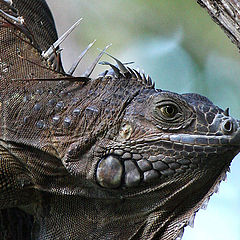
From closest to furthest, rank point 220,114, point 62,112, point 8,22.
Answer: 1. point 220,114
2. point 62,112
3. point 8,22

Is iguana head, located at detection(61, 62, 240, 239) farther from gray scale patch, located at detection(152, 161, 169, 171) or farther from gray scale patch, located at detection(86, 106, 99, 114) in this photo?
gray scale patch, located at detection(86, 106, 99, 114)

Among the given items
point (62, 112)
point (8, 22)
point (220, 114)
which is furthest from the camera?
point (8, 22)

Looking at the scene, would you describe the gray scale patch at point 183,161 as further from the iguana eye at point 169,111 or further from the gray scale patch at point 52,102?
the gray scale patch at point 52,102

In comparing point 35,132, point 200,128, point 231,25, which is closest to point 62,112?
point 35,132

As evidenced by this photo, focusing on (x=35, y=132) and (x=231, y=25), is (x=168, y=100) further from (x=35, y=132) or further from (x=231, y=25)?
(x=35, y=132)

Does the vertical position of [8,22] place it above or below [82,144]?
above

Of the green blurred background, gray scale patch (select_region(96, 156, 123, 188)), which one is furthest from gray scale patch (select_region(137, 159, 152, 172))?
the green blurred background

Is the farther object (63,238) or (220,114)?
(63,238)
